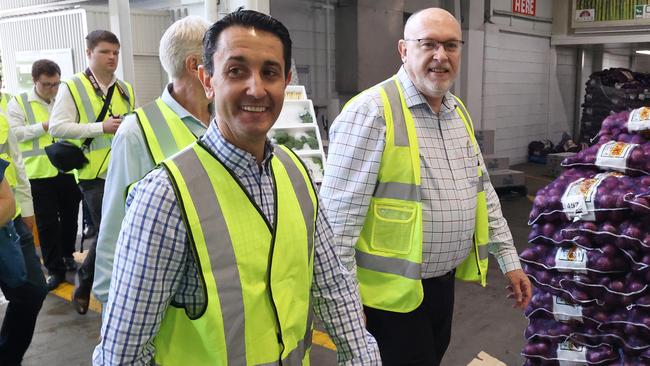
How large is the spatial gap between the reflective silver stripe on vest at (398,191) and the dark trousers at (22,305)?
1.90 m

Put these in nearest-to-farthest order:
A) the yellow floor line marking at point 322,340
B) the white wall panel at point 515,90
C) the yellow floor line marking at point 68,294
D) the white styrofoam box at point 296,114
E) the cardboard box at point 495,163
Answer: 1. the yellow floor line marking at point 322,340
2. the yellow floor line marking at point 68,294
3. the white styrofoam box at point 296,114
4. the cardboard box at point 495,163
5. the white wall panel at point 515,90

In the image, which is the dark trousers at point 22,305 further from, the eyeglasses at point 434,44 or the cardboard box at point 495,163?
the cardboard box at point 495,163

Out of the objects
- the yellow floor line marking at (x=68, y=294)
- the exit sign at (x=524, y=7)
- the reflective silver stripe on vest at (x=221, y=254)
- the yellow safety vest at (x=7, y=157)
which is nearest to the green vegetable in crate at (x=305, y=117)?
the yellow floor line marking at (x=68, y=294)

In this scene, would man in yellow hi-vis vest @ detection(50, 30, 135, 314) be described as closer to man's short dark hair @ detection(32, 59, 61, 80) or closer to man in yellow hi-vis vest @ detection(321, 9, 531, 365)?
man's short dark hair @ detection(32, 59, 61, 80)

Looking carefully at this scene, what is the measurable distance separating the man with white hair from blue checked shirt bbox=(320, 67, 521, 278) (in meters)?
0.52

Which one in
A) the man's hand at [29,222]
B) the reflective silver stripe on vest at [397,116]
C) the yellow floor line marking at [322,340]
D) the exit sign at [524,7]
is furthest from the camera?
the exit sign at [524,7]

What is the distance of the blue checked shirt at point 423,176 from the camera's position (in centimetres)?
208

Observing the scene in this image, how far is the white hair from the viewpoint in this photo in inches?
79.3

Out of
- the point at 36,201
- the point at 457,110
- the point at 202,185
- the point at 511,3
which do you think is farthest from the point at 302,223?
the point at 511,3

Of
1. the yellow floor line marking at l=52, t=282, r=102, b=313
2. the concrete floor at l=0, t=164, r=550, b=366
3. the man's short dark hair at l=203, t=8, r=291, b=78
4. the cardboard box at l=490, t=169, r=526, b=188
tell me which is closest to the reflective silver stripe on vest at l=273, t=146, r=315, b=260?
the man's short dark hair at l=203, t=8, r=291, b=78

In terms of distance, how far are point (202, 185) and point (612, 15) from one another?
12.3 m

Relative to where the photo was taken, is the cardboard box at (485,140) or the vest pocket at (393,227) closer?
the vest pocket at (393,227)

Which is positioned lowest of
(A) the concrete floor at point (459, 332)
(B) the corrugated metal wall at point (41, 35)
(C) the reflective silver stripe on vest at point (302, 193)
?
(A) the concrete floor at point (459, 332)

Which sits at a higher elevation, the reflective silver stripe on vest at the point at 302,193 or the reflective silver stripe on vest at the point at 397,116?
the reflective silver stripe on vest at the point at 397,116
